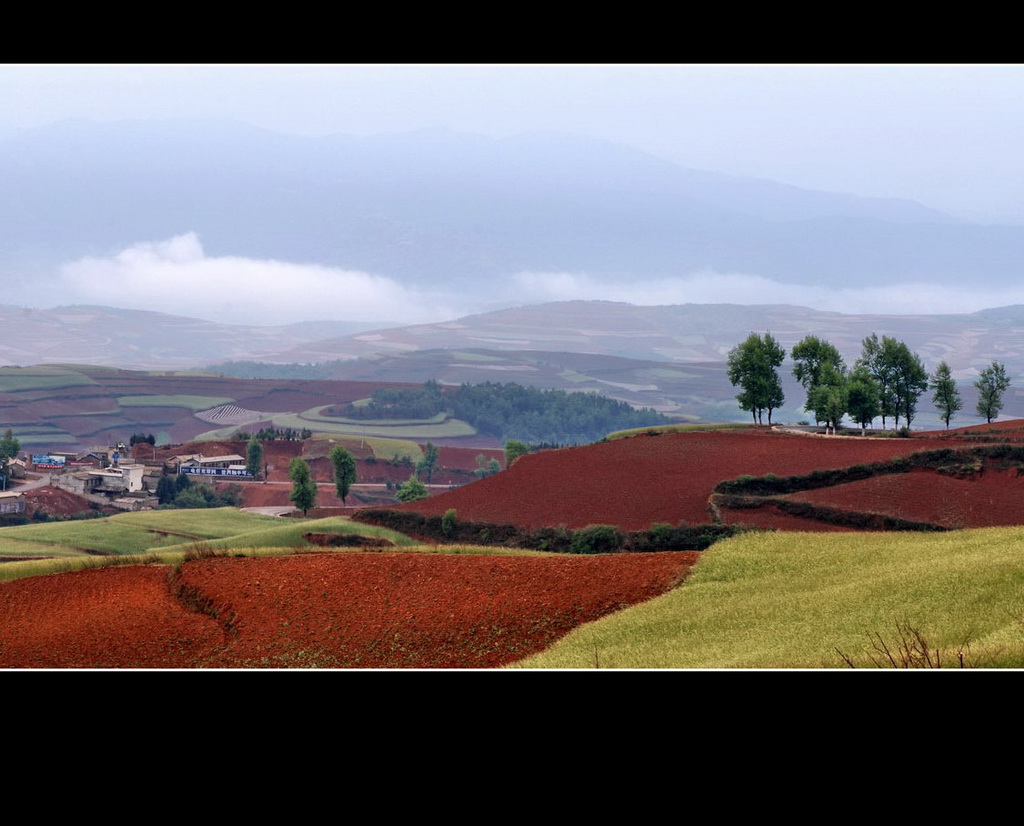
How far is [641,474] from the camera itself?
116 feet

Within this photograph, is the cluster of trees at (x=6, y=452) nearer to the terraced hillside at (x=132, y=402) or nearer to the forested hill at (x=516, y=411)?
the terraced hillside at (x=132, y=402)

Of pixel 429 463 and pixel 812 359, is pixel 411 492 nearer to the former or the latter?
pixel 812 359

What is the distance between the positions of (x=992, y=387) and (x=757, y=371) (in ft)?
29.9

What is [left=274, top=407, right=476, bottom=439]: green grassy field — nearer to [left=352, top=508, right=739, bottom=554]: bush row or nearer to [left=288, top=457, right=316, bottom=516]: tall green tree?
[left=288, top=457, right=316, bottom=516]: tall green tree

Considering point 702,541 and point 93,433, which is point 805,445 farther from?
point 93,433

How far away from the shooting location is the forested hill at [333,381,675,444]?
479 feet

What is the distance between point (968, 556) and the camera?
19.1 meters

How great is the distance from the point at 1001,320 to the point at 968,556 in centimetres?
17574

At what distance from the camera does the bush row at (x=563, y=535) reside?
2866 centimetres

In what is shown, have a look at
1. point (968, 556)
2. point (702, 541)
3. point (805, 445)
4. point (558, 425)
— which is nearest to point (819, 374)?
point (805, 445)

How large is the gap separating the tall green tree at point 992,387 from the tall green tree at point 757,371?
740 centimetres
